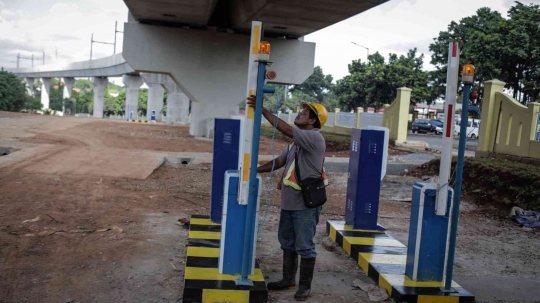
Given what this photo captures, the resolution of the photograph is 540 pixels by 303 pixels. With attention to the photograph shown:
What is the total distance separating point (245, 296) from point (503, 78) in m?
35.7

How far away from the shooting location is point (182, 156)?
51.5 feet

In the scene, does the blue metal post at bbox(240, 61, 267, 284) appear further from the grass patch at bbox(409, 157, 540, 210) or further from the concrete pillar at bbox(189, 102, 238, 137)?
the concrete pillar at bbox(189, 102, 238, 137)

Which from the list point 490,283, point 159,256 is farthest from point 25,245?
point 490,283

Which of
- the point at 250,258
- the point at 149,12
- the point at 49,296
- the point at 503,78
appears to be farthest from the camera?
the point at 503,78

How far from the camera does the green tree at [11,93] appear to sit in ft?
172

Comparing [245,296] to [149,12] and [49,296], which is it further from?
[149,12]

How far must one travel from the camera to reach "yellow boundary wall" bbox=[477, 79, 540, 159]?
12.7 m

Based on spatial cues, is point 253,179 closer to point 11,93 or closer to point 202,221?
point 202,221

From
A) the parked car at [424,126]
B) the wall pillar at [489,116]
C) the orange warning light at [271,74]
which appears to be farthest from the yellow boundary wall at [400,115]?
the parked car at [424,126]

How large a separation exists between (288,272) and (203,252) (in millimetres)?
996

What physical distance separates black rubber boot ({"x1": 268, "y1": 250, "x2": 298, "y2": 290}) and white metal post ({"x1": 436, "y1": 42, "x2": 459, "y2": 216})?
1.40m

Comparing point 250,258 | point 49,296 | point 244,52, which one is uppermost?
point 244,52

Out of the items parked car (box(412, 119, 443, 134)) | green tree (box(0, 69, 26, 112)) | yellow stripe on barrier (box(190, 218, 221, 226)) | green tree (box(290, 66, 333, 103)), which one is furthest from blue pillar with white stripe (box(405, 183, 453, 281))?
green tree (box(290, 66, 333, 103))

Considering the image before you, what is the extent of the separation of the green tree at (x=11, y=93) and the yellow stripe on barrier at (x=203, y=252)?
53264 millimetres
